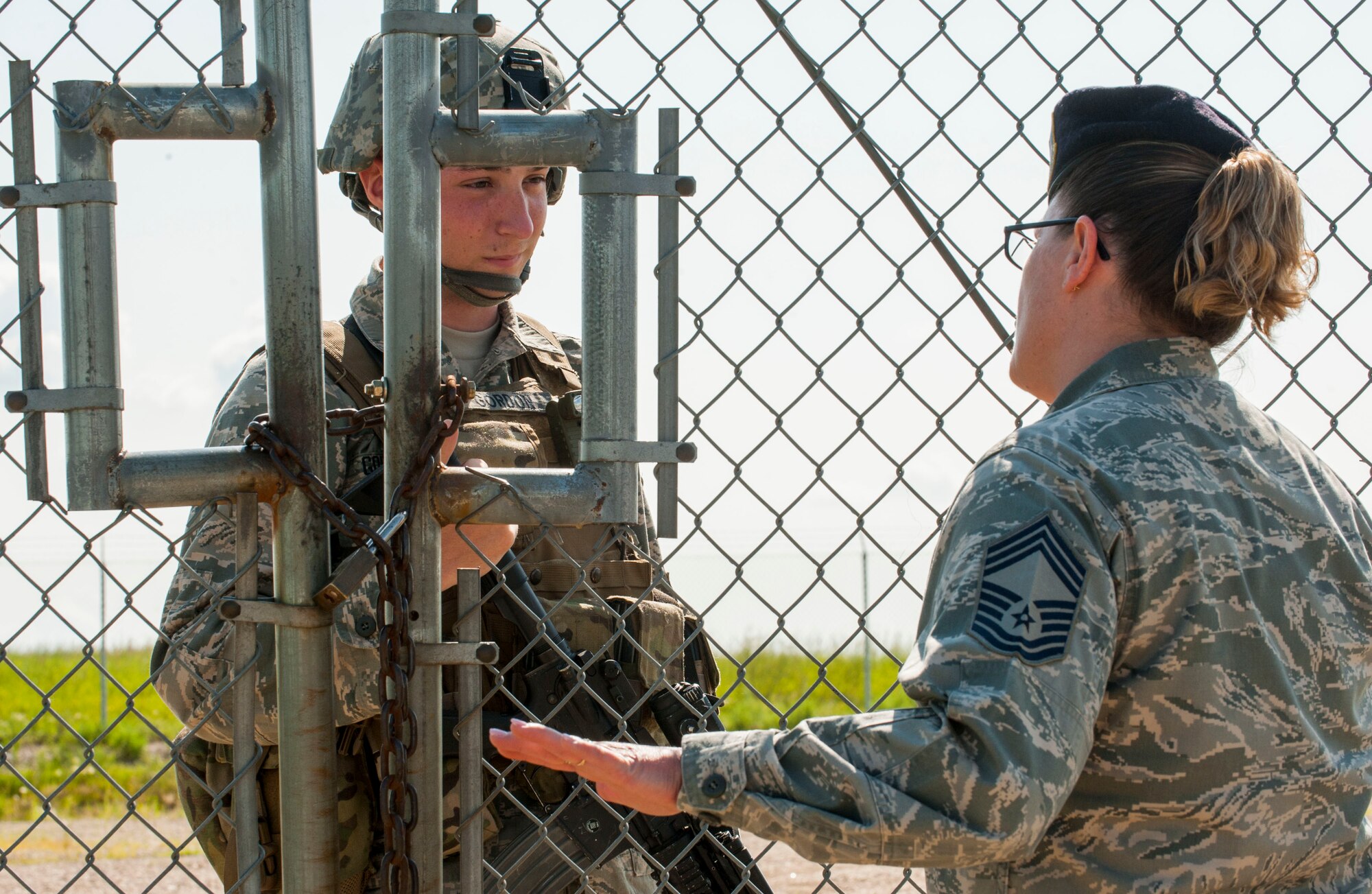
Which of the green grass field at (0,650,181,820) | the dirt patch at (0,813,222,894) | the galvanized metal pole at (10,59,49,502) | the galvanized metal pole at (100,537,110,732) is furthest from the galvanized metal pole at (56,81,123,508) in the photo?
the galvanized metal pole at (100,537,110,732)

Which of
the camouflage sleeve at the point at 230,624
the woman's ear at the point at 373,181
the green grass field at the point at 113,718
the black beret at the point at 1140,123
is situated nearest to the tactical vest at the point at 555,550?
the camouflage sleeve at the point at 230,624

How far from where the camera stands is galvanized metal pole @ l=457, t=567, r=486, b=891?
1.56 m

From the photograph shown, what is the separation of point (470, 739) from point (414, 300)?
54 cm

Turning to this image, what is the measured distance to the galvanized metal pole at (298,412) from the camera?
148 cm

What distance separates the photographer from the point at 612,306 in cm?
152

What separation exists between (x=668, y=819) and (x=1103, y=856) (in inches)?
38.0

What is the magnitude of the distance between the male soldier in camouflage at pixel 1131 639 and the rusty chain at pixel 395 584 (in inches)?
8.1

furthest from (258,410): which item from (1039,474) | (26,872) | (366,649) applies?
(26,872)

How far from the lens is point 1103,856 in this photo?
53.0 inches

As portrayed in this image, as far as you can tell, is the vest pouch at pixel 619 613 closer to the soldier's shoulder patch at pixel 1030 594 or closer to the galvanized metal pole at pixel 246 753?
the galvanized metal pole at pixel 246 753

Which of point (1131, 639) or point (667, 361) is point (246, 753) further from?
point (1131, 639)

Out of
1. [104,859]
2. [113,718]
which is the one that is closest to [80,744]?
[113,718]

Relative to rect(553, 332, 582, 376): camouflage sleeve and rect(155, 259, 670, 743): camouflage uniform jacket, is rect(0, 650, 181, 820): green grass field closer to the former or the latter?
rect(553, 332, 582, 376): camouflage sleeve

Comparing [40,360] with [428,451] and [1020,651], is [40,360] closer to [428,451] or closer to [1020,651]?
[428,451]
